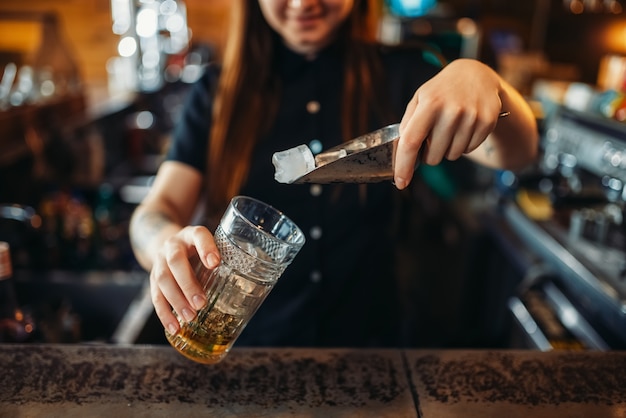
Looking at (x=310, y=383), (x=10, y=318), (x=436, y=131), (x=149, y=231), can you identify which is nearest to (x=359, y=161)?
(x=436, y=131)

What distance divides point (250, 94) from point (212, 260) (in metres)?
0.75

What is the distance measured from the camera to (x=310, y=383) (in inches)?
33.4

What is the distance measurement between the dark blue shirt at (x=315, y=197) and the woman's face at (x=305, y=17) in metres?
0.20

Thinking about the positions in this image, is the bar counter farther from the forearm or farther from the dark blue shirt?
the dark blue shirt

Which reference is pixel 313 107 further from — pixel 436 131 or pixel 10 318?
pixel 10 318

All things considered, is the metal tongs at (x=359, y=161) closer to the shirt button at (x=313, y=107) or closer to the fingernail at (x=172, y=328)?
the fingernail at (x=172, y=328)

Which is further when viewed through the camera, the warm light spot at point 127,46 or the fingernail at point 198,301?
the warm light spot at point 127,46

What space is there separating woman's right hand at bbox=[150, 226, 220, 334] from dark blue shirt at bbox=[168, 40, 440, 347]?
2.07 feet

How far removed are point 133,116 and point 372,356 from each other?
3.72 meters

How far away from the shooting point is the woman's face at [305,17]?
1191mm

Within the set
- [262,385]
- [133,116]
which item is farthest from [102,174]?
[262,385]

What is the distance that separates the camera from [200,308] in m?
0.77

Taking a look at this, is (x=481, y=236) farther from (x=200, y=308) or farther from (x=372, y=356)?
(x=200, y=308)

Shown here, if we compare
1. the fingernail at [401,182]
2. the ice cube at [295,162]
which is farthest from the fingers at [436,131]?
the ice cube at [295,162]
